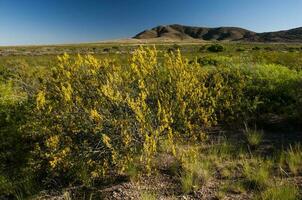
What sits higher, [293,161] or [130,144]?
[130,144]

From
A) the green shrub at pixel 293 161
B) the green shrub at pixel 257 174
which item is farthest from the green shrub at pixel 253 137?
the green shrub at pixel 257 174

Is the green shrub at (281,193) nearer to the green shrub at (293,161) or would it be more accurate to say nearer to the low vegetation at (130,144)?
the low vegetation at (130,144)

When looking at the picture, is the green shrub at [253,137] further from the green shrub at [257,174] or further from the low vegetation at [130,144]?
the green shrub at [257,174]

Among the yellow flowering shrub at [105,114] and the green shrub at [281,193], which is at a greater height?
the yellow flowering shrub at [105,114]

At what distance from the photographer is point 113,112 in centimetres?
666

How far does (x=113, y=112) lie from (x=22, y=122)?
2.40 meters

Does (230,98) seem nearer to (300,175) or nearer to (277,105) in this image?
(277,105)

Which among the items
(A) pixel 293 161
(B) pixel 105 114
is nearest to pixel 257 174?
(A) pixel 293 161

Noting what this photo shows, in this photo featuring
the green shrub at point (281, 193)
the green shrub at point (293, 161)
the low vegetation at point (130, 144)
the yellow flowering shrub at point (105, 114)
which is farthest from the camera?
the yellow flowering shrub at point (105, 114)

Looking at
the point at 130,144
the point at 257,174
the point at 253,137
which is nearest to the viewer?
the point at 257,174

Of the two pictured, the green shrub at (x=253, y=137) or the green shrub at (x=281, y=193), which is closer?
the green shrub at (x=281, y=193)

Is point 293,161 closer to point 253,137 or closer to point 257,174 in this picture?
point 257,174

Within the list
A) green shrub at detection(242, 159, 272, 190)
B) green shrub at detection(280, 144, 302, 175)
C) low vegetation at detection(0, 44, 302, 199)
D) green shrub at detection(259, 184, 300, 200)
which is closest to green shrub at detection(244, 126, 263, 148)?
low vegetation at detection(0, 44, 302, 199)

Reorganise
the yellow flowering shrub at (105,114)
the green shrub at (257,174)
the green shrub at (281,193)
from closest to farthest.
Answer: the green shrub at (281,193), the green shrub at (257,174), the yellow flowering shrub at (105,114)
